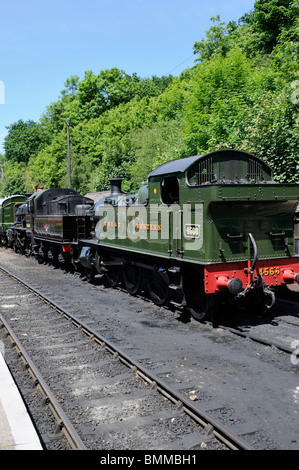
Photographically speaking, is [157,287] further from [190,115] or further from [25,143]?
[25,143]

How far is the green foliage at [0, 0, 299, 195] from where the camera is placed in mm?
13594

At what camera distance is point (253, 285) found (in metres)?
7.85

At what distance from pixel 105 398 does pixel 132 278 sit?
21.0ft

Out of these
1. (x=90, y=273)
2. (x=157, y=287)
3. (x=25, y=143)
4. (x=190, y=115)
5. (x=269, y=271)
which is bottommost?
(x=90, y=273)

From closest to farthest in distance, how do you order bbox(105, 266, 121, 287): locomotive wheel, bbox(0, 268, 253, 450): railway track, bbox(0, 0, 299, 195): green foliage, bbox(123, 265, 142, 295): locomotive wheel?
bbox(0, 268, 253, 450): railway track, bbox(123, 265, 142, 295): locomotive wheel, bbox(105, 266, 121, 287): locomotive wheel, bbox(0, 0, 299, 195): green foliage

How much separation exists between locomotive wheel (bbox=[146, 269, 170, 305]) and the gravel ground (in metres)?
0.22

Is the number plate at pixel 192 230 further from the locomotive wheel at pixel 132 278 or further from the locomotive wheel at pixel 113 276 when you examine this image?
the locomotive wheel at pixel 113 276

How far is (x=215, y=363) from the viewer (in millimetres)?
6371

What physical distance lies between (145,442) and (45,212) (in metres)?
16.0

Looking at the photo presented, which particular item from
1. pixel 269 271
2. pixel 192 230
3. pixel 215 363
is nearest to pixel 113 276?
pixel 192 230

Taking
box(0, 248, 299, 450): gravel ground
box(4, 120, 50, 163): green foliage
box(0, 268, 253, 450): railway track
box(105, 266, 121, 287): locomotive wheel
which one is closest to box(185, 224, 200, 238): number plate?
box(0, 248, 299, 450): gravel ground

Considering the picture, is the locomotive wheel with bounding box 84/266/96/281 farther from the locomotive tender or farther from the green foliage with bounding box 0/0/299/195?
the green foliage with bounding box 0/0/299/195

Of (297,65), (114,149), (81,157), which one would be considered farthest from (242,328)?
(81,157)
